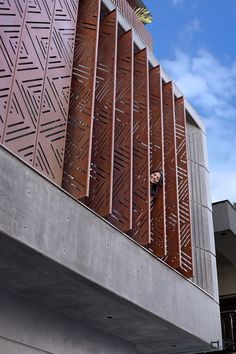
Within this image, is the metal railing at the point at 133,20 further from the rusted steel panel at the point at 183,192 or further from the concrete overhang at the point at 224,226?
the concrete overhang at the point at 224,226

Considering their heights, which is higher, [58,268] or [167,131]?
[167,131]

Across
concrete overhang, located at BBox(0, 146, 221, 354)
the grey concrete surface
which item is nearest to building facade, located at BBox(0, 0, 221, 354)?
concrete overhang, located at BBox(0, 146, 221, 354)

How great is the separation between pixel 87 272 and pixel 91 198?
92.9 inches

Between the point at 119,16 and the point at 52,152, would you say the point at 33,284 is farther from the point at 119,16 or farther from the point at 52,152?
the point at 119,16

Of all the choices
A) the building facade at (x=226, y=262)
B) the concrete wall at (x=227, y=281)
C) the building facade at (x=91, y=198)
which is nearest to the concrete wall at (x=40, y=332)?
the building facade at (x=91, y=198)

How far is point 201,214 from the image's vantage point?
16953 millimetres

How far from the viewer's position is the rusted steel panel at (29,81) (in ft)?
31.7

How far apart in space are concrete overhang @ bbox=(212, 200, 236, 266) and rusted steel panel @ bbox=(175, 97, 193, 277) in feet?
18.3

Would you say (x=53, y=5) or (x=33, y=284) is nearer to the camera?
(x=33, y=284)

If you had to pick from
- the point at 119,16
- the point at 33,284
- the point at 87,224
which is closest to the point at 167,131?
the point at 119,16

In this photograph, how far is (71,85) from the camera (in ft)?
39.8

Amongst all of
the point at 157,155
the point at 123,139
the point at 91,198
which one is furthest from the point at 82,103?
the point at 157,155

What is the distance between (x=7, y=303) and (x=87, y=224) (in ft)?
6.96

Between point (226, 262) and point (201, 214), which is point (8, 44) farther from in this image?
point (226, 262)
